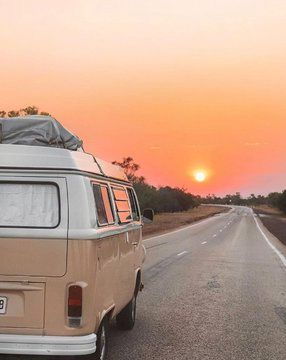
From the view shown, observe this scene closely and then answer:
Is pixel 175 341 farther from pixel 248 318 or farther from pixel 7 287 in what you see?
pixel 7 287

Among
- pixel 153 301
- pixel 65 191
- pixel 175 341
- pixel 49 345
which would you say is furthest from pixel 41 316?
pixel 153 301

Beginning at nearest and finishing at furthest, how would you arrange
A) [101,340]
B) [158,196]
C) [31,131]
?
[101,340] < [31,131] < [158,196]

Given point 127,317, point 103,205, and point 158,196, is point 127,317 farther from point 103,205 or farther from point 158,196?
point 158,196

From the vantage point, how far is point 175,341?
24.3 feet

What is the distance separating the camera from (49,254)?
4988 millimetres

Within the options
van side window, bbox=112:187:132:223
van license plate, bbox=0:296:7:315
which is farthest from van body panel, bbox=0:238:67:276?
van side window, bbox=112:187:132:223

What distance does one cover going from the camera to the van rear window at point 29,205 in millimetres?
5113

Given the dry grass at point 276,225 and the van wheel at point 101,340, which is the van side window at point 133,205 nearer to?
the van wheel at point 101,340

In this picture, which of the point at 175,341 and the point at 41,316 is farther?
the point at 175,341

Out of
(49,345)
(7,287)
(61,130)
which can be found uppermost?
(61,130)

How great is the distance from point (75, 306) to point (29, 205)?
3.16 feet

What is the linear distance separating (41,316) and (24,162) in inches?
52.5

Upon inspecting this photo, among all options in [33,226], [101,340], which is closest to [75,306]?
[33,226]

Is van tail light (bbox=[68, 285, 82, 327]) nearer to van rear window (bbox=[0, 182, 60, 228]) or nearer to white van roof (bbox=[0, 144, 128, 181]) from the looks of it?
van rear window (bbox=[0, 182, 60, 228])
